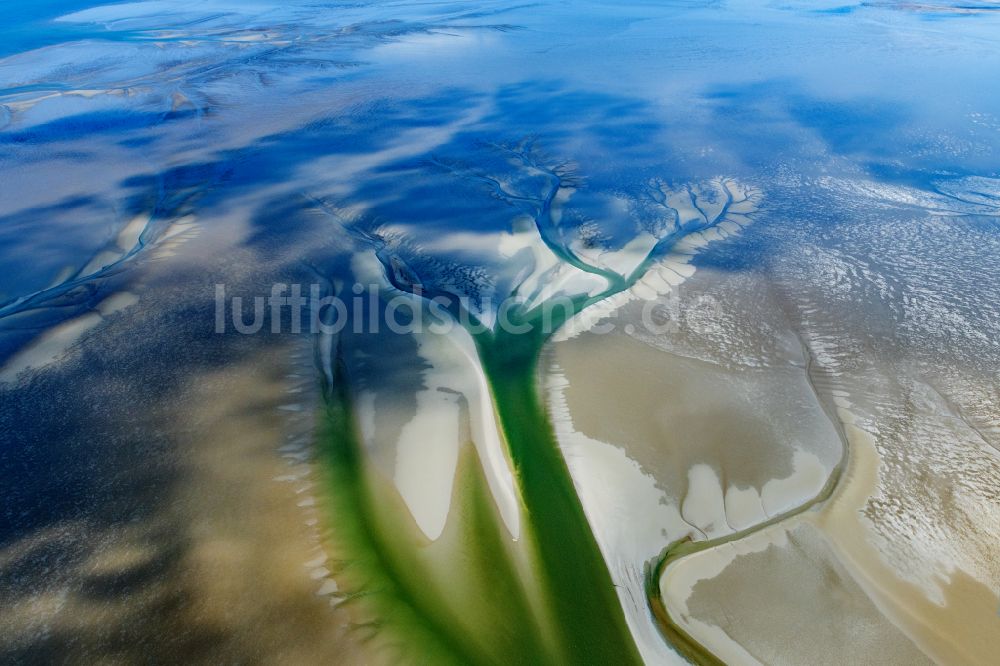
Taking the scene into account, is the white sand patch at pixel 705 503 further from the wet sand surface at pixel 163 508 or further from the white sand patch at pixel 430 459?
the wet sand surface at pixel 163 508

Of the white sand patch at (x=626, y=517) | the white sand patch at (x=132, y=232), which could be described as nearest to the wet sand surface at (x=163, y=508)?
the white sand patch at (x=626, y=517)

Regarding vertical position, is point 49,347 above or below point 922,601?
above

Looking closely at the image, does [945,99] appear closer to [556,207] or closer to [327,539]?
[556,207]

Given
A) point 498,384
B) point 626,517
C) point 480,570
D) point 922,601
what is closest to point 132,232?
point 498,384

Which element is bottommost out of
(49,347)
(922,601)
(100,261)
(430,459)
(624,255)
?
(922,601)

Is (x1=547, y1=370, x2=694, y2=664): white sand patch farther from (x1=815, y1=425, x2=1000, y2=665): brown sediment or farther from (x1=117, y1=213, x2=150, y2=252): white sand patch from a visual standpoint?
(x1=117, y1=213, x2=150, y2=252): white sand patch

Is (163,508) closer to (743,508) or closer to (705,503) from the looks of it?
(705,503)

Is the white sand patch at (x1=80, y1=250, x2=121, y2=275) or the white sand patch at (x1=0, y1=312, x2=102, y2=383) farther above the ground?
the white sand patch at (x1=80, y1=250, x2=121, y2=275)

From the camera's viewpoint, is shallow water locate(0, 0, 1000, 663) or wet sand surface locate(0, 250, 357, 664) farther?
shallow water locate(0, 0, 1000, 663)

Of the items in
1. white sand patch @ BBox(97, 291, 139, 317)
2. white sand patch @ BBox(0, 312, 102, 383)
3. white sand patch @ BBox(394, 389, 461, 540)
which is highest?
white sand patch @ BBox(97, 291, 139, 317)

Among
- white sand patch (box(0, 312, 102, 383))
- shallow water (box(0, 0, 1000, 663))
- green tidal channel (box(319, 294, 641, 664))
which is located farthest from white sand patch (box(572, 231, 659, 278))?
white sand patch (box(0, 312, 102, 383))
